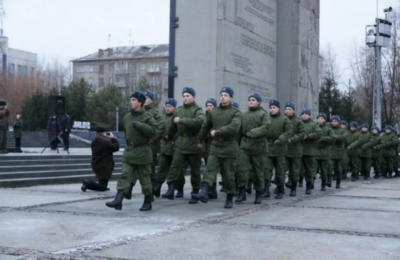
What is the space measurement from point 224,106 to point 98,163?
3922mm

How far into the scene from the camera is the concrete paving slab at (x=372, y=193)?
14547mm

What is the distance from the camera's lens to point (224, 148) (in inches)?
428

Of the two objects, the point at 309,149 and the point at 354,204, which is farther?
the point at 309,149

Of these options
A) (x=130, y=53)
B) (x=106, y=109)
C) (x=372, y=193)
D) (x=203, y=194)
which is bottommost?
(x=372, y=193)

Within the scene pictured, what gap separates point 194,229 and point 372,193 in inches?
318

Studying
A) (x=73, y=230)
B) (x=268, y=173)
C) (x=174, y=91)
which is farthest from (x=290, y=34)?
(x=73, y=230)

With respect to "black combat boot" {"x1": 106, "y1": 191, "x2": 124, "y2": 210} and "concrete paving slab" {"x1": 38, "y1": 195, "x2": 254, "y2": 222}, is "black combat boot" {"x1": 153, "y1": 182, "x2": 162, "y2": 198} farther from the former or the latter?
"black combat boot" {"x1": 106, "y1": 191, "x2": 124, "y2": 210}

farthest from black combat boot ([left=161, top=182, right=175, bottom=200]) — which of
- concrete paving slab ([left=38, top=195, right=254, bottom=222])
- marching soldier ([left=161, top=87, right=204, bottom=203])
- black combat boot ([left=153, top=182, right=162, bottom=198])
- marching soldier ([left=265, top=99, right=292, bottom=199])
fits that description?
marching soldier ([left=265, top=99, right=292, bottom=199])

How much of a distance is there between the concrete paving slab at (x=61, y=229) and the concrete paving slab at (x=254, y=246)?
0.57 meters

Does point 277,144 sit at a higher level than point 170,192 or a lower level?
higher

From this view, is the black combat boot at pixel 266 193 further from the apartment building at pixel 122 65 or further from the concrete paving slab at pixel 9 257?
the apartment building at pixel 122 65

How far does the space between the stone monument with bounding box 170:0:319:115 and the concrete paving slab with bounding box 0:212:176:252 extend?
7500 mm

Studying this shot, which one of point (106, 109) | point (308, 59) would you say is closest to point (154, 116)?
point (308, 59)

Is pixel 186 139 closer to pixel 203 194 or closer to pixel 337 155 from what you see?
pixel 203 194
